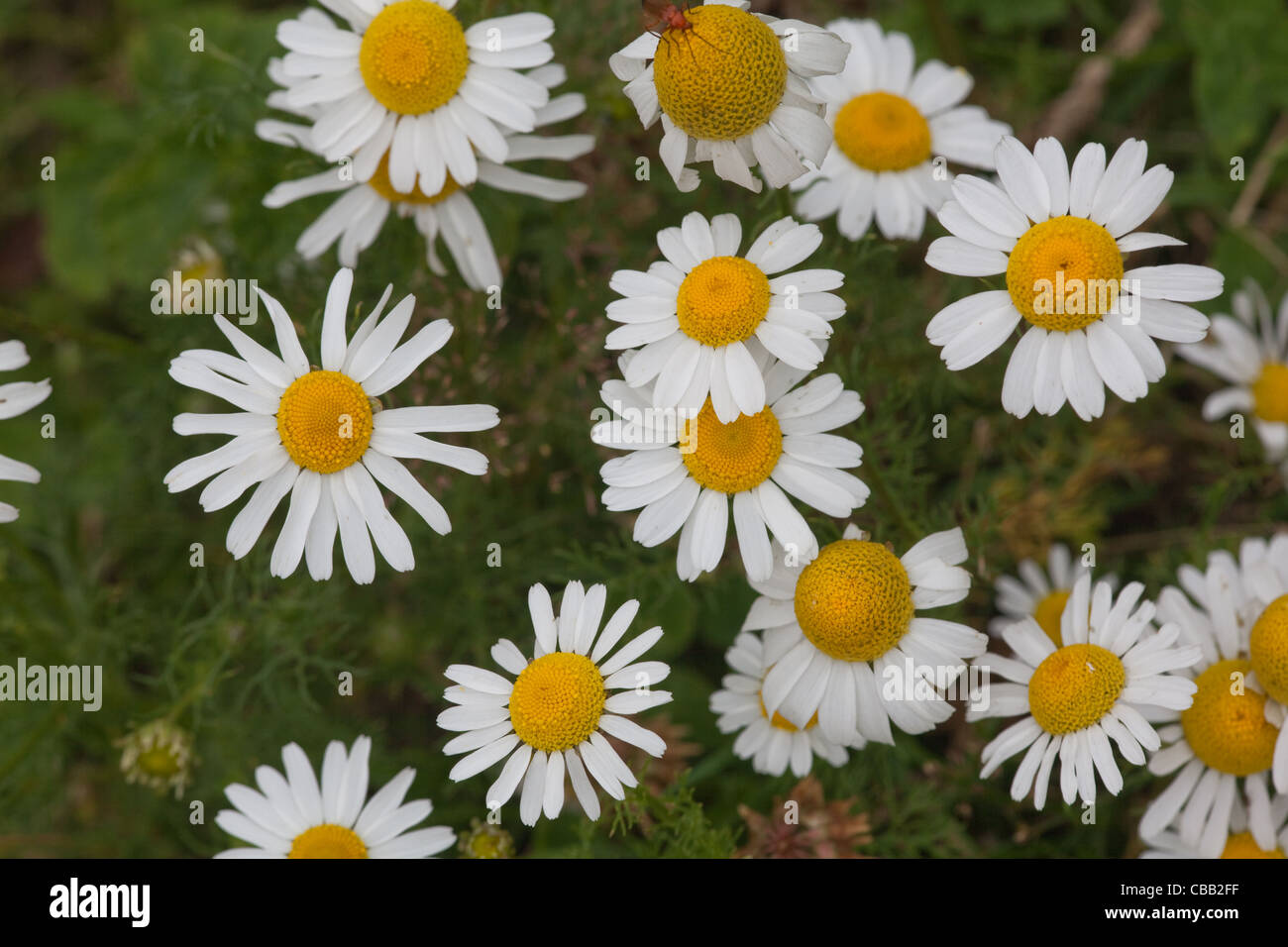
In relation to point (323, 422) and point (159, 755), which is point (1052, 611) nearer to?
point (323, 422)

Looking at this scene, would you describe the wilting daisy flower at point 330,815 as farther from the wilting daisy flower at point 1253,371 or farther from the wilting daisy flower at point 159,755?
the wilting daisy flower at point 1253,371

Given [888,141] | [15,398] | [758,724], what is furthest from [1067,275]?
[15,398]

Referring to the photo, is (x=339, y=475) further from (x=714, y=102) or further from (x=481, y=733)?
(x=714, y=102)

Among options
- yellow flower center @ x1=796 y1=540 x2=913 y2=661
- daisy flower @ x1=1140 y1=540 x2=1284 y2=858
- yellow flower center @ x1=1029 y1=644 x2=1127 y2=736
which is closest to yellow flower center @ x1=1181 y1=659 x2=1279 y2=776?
daisy flower @ x1=1140 y1=540 x2=1284 y2=858

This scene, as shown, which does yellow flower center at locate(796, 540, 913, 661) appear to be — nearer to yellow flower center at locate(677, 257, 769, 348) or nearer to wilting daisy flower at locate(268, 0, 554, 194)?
yellow flower center at locate(677, 257, 769, 348)

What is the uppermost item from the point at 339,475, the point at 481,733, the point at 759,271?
the point at 759,271

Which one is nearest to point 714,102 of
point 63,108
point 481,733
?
point 481,733
